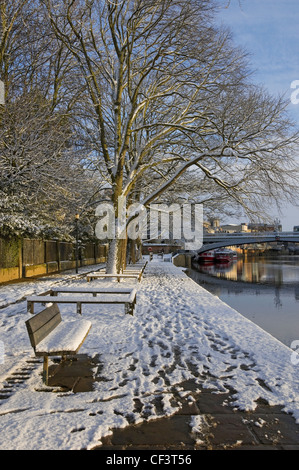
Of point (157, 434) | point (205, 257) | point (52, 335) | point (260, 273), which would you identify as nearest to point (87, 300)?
point (52, 335)

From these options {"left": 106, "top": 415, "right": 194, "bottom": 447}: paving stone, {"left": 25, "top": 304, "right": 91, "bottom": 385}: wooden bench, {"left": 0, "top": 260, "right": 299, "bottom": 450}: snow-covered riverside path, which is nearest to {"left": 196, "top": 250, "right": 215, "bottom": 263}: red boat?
{"left": 0, "top": 260, "right": 299, "bottom": 450}: snow-covered riverside path

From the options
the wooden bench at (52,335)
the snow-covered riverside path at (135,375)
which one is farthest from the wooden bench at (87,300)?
the wooden bench at (52,335)

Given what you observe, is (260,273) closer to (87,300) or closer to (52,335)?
(87,300)

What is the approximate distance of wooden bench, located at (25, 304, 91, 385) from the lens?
188 inches

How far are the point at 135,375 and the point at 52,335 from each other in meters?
1.32

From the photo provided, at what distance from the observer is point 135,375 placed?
5.21 metres

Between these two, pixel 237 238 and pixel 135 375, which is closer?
pixel 135 375

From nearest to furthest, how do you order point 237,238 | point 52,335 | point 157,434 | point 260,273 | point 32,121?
point 157,434, point 52,335, point 32,121, point 260,273, point 237,238

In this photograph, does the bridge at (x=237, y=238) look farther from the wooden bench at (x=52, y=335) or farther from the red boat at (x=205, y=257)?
the wooden bench at (x=52, y=335)

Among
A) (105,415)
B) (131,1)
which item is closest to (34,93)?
(131,1)

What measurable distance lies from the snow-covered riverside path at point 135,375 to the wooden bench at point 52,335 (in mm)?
465

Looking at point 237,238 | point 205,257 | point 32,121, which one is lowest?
point 205,257

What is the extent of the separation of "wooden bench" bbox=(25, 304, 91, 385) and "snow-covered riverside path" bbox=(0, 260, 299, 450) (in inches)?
18.3

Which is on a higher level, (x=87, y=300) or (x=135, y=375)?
(x=87, y=300)
